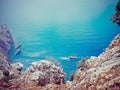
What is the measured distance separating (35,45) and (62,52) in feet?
23.7

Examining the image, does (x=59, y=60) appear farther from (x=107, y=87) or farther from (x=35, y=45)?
(x=107, y=87)

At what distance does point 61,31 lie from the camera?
52.1 m

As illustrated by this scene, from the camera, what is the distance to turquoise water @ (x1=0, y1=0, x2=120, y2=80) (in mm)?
36781

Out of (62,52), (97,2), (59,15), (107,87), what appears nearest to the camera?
(107,87)

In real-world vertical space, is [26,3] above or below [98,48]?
above

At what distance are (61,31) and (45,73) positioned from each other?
42788 millimetres

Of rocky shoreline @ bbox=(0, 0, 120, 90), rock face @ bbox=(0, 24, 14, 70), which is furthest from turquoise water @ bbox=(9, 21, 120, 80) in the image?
rocky shoreline @ bbox=(0, 0, 120, 90)

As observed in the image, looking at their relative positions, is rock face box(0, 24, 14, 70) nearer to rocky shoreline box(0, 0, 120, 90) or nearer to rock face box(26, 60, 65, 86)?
rock face box(26, 60, 65, 86)

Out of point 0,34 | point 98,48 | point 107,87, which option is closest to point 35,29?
point 0,34

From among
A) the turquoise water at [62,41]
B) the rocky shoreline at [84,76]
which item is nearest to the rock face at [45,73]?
the rocky shoreline at [84,76]

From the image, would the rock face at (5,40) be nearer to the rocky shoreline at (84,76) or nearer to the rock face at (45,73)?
the rock face at (45,73)

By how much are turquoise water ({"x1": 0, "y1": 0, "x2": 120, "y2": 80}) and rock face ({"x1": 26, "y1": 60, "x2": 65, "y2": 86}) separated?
17.9 m

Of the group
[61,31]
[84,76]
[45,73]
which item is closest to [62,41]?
[61,31]

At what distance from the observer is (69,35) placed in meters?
48.5
